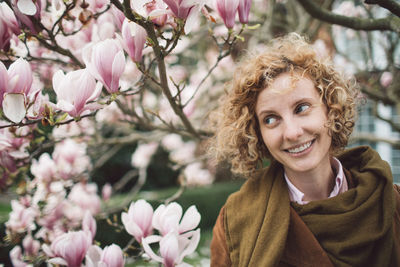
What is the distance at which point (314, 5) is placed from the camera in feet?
4.24

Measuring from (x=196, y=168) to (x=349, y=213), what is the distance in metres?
2.96

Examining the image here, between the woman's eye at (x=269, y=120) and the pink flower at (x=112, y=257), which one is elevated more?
the woman's eye at (x=269, y=120)

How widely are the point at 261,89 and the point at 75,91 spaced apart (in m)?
0.71

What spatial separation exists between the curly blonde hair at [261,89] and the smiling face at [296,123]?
5 cm

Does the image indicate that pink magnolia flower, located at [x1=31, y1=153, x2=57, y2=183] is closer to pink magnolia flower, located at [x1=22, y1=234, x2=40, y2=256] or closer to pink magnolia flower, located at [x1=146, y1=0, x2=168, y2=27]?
pink magnolia flower, located at [x1=22, y1=234, x2=40, y2=256]

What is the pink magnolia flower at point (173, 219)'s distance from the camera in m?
1.06

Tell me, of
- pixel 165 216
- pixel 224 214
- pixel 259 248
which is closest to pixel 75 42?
pixel 165 216

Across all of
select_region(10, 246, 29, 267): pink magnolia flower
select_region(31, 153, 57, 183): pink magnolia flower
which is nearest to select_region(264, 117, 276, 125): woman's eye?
select_region(10, 246, 29, 267): pink magnolia flower

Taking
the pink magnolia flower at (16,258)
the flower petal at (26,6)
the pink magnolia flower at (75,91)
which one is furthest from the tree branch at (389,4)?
the pink magnolia flower at (16,258)

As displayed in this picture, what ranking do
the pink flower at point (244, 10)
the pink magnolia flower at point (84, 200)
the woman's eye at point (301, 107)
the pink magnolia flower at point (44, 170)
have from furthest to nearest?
the pink magnolia flower at point (84, 200)
the pink magnolia flower at point (44, 170)
the woman's eye at point (301, 107)
the pink flower at point (244, 10)

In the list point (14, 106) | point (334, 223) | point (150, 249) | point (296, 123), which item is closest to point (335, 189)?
point (334, 223)

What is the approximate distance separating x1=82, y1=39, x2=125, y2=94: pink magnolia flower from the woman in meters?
0.57

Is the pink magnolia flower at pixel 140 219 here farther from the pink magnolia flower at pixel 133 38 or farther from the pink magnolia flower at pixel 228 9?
the pink magnolia flower at pixel 228 9

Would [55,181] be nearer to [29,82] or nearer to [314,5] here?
[29,82]
